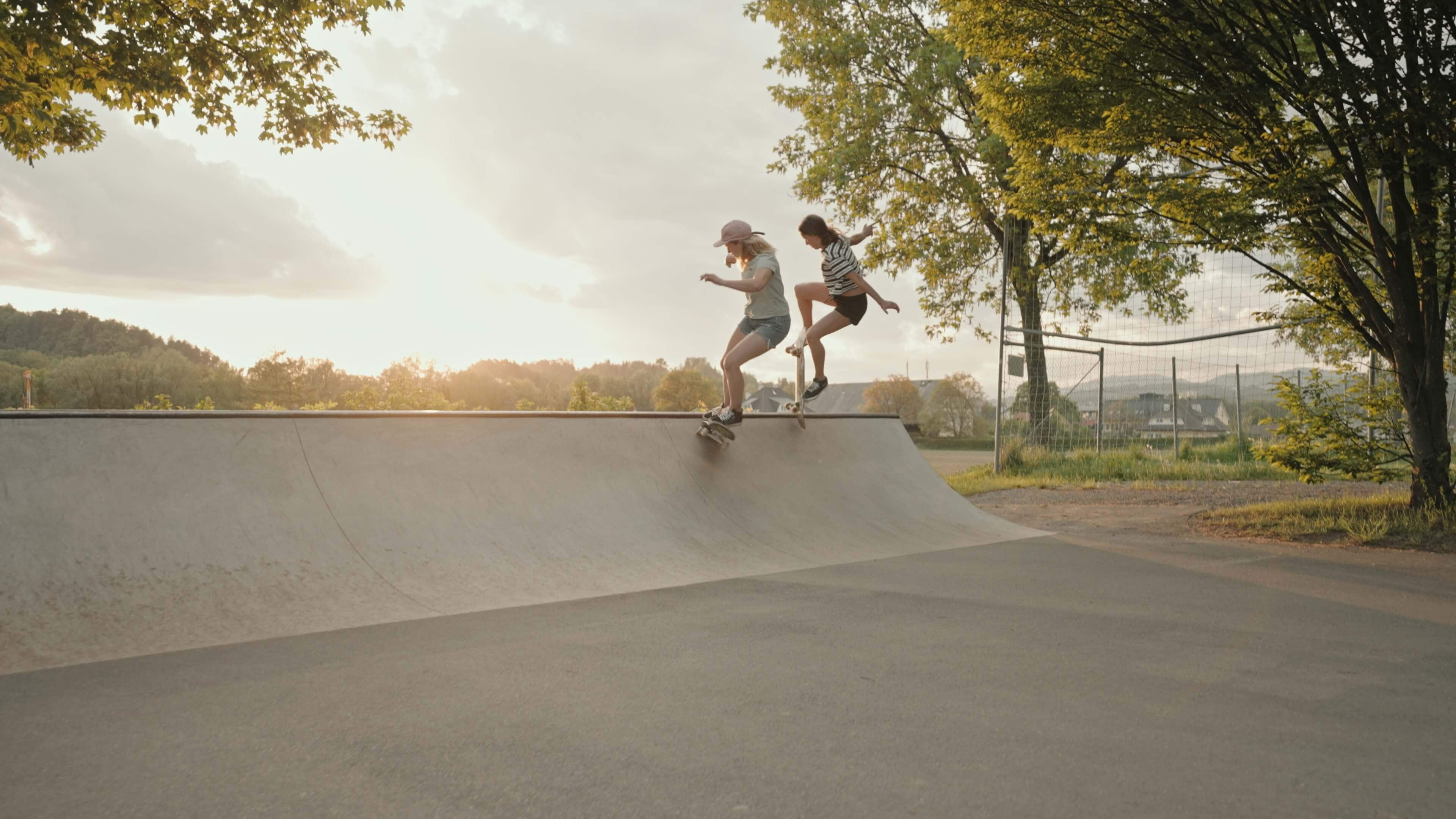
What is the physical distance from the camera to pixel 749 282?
21.7 ft

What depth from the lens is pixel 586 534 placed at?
5.57m

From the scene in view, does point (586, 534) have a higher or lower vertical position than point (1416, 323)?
lower

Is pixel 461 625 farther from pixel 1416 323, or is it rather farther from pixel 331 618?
pixel 1416 323

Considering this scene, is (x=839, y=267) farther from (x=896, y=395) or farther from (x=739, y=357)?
(x=896, y=395)

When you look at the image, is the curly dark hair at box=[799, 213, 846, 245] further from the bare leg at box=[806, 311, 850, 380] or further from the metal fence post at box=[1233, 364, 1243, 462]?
the metal fence post at box=[1233, 364, 1243, 462]

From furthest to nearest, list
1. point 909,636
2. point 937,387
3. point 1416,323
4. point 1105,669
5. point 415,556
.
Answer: point 937,387 < point 1416,323 < point 415,556 < point 909,636 < point 1105,669

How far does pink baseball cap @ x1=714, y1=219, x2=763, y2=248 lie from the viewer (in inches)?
267

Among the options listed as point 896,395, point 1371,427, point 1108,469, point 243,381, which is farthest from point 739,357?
point 896,395

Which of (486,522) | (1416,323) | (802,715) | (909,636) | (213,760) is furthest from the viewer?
(1416,323)

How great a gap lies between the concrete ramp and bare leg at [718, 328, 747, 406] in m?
0.42

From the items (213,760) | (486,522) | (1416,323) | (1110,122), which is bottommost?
(213,760)

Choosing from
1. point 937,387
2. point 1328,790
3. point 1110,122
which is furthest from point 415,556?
point 937,387

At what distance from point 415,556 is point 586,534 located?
1126mm

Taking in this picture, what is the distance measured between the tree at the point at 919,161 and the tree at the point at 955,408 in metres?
16.5
